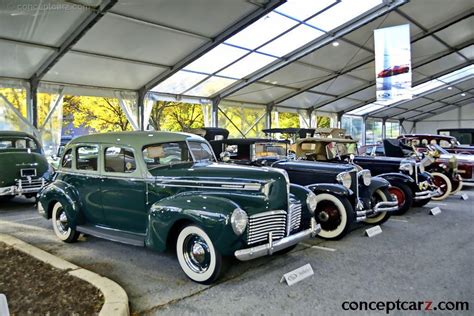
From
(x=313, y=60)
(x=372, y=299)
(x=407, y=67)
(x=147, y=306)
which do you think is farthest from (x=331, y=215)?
(x=313, y=60)

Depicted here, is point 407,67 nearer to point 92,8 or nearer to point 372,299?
point 92,8

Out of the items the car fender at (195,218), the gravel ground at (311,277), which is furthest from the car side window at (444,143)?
the car fender at (195,218)

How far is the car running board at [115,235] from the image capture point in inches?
164

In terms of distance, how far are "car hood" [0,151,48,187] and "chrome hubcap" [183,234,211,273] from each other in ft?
18.7

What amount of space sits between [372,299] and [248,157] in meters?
4.64

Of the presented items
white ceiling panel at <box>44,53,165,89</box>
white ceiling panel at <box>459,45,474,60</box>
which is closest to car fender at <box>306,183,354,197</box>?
white ceiling panel at <box>44,53,165,89</box>

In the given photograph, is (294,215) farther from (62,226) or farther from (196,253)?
(62,226)

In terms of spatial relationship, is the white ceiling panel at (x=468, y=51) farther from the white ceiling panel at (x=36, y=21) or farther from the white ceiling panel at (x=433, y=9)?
the white ceiling panel at (x=36, y=21)

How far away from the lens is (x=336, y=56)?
1488 cm

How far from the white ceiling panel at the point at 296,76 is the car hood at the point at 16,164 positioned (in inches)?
385

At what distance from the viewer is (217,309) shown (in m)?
3.11

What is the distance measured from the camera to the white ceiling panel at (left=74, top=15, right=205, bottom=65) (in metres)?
9.37

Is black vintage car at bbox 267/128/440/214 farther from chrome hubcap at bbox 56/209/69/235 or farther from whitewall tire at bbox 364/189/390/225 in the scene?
chrome hubcap at bbox 56/209/69/235

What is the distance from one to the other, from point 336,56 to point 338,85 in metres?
4.10
